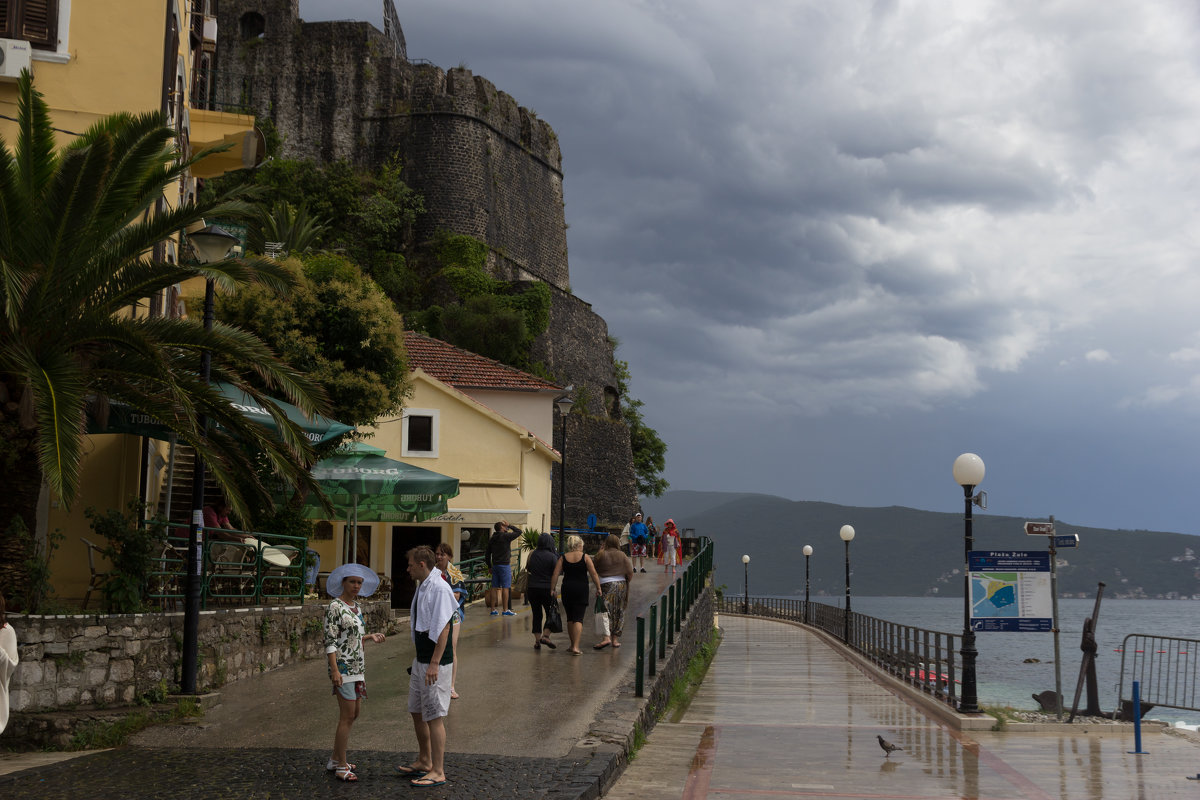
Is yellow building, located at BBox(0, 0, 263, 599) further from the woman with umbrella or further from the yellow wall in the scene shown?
the woman with umbrella

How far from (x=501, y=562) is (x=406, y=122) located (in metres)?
44.6

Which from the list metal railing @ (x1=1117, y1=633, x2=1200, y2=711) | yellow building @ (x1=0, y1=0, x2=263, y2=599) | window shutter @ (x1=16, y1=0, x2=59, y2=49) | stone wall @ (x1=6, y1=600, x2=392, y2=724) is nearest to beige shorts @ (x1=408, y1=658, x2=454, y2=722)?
stone wall @ (x1=6, y1=600, x2=392, y2=724)

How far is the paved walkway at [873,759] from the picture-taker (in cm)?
880

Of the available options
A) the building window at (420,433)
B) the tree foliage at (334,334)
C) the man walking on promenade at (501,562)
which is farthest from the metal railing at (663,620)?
the building window at (420,433)

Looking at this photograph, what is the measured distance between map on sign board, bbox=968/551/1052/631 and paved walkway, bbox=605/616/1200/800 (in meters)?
1.62

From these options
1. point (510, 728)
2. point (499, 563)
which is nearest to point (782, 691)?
point (499, 563)

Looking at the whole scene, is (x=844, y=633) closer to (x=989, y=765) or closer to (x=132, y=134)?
(x=989, y=765)

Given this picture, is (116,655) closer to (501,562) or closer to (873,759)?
(873,759)

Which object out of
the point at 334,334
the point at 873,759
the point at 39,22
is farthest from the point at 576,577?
the point at 39,22

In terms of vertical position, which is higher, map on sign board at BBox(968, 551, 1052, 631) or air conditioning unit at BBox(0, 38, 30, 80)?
air conditioning unit at BBox(0, 38, 30, 80)

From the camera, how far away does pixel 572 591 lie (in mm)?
14031

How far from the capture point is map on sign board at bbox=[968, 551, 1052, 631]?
48.0ft

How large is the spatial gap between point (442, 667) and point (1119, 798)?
18.2 feet

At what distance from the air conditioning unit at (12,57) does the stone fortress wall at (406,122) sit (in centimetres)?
4148
